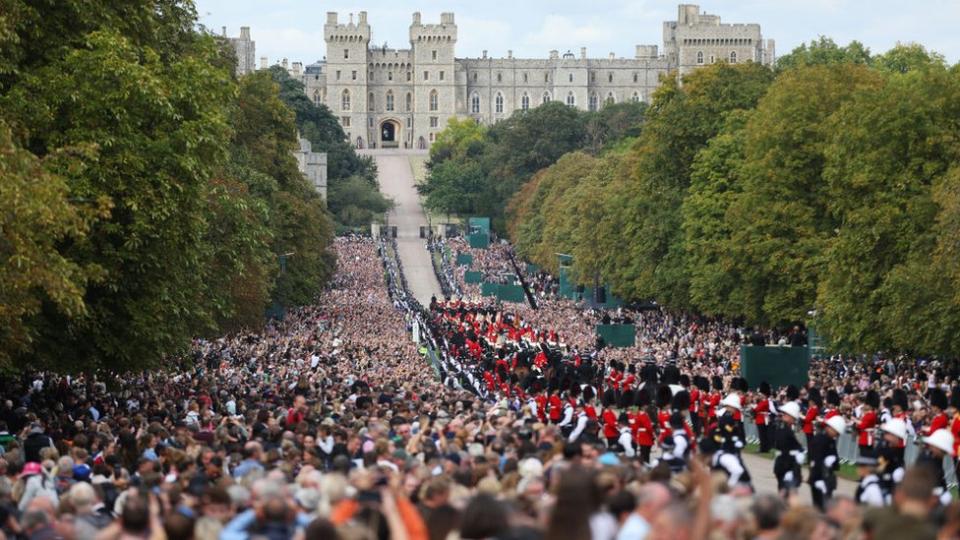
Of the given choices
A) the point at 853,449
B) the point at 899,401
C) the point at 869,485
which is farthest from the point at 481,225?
the point at 869,485

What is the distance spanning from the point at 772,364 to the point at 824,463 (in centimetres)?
1411

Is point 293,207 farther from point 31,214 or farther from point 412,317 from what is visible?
point 31,214

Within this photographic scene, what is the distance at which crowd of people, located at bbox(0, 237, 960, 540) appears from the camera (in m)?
12.3

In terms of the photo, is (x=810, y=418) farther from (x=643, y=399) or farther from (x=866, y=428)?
(x=643, y=399)

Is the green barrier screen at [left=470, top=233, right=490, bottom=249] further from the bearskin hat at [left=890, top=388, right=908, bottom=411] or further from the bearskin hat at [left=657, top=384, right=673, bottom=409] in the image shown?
the bearskin hat at [left=657, top=384, right=673, bottom=409]

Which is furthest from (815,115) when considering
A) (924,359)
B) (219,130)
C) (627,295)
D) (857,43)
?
(857,43)

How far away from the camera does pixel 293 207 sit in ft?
221

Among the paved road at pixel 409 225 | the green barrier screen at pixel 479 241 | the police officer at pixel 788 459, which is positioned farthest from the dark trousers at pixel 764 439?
the green barrier screen at pixel 479 241

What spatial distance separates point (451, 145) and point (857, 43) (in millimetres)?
75302

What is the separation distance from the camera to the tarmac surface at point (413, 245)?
26.6 metres

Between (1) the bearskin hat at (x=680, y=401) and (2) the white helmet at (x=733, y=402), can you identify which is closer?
(2) the white helmet at (x=733, y=402)

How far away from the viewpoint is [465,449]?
2050cm

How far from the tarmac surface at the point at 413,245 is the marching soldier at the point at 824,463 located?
89.7 inches

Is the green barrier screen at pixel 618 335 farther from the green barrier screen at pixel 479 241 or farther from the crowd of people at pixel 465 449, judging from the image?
the green barrier screen at pixel 479 241
